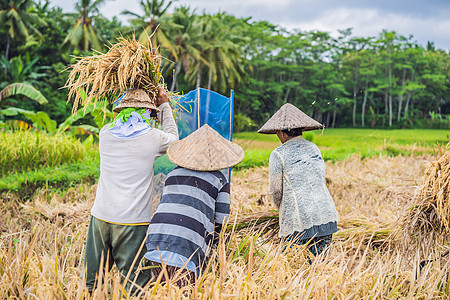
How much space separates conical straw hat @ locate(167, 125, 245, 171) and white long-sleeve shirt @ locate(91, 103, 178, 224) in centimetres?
14

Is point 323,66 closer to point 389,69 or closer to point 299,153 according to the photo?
point 389,69

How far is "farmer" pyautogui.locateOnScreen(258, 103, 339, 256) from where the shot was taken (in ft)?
8.22

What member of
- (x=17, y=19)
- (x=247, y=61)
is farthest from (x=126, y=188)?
(x=247, y=61)

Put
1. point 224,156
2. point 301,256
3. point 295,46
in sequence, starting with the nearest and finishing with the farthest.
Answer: point 224,156
point 301,256
point 295,46

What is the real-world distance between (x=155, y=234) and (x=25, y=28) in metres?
25.5

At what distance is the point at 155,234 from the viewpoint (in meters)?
1.89

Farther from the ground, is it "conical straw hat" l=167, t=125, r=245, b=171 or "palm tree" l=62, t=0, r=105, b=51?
"palm tree" l=62, t=0, r=105, b=51

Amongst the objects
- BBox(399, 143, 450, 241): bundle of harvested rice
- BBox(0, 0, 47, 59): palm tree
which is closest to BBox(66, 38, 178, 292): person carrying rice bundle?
BBox(399, 143, 450, 241): bundle of harvested rice

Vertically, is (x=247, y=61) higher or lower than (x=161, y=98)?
higher

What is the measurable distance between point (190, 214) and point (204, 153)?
1.11 ft

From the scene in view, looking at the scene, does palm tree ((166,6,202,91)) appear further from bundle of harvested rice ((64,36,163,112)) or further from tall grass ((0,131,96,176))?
bundle of harvested rice ((64,36,163,112))

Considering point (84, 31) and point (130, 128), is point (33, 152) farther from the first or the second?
point (84, 31)

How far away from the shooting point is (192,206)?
1.90 meters

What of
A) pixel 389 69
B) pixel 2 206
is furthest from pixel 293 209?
pixel 389 69
